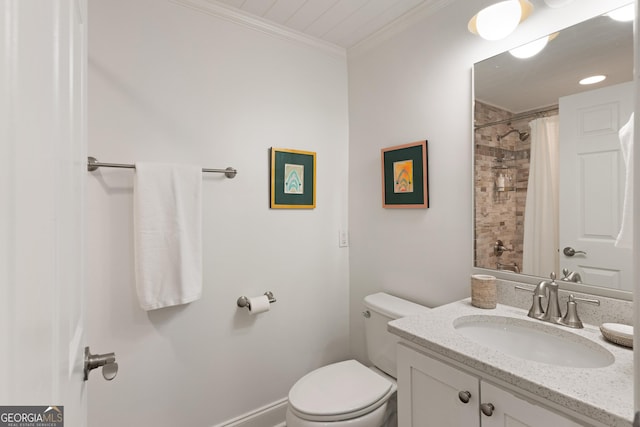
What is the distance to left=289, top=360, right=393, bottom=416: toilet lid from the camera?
1.25 m

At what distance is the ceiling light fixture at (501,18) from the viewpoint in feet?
3.85

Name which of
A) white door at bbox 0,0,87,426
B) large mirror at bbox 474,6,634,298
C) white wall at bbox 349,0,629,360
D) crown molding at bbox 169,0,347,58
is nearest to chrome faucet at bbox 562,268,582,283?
large mirror at bbox 474,6,634,298

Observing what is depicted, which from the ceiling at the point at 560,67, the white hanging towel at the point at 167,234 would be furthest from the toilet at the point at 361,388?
the ceiling at the point at 560,67

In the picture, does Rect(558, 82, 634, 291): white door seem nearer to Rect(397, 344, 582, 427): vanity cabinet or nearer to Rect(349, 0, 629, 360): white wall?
Rect(349, 0, 629, 360): white wall

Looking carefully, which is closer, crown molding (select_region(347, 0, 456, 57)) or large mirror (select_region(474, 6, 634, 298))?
large mirror (select_region(474, 6, 634, 298))

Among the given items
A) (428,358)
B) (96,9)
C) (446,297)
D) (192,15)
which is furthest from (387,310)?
(96,9)

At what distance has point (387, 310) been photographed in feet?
5.10

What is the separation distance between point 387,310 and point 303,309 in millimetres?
586

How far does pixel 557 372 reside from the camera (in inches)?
30.5

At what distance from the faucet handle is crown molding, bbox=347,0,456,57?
1.45 meters

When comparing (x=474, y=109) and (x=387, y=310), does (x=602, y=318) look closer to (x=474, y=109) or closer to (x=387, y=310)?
(x=387, y=310)

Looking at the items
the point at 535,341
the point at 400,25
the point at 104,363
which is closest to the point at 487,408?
the point at 535,341

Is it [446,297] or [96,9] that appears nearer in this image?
[96,9]

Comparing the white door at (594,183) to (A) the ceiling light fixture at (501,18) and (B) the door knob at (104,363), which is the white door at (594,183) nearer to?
(A) the ceiling light fixture at (501,18)
